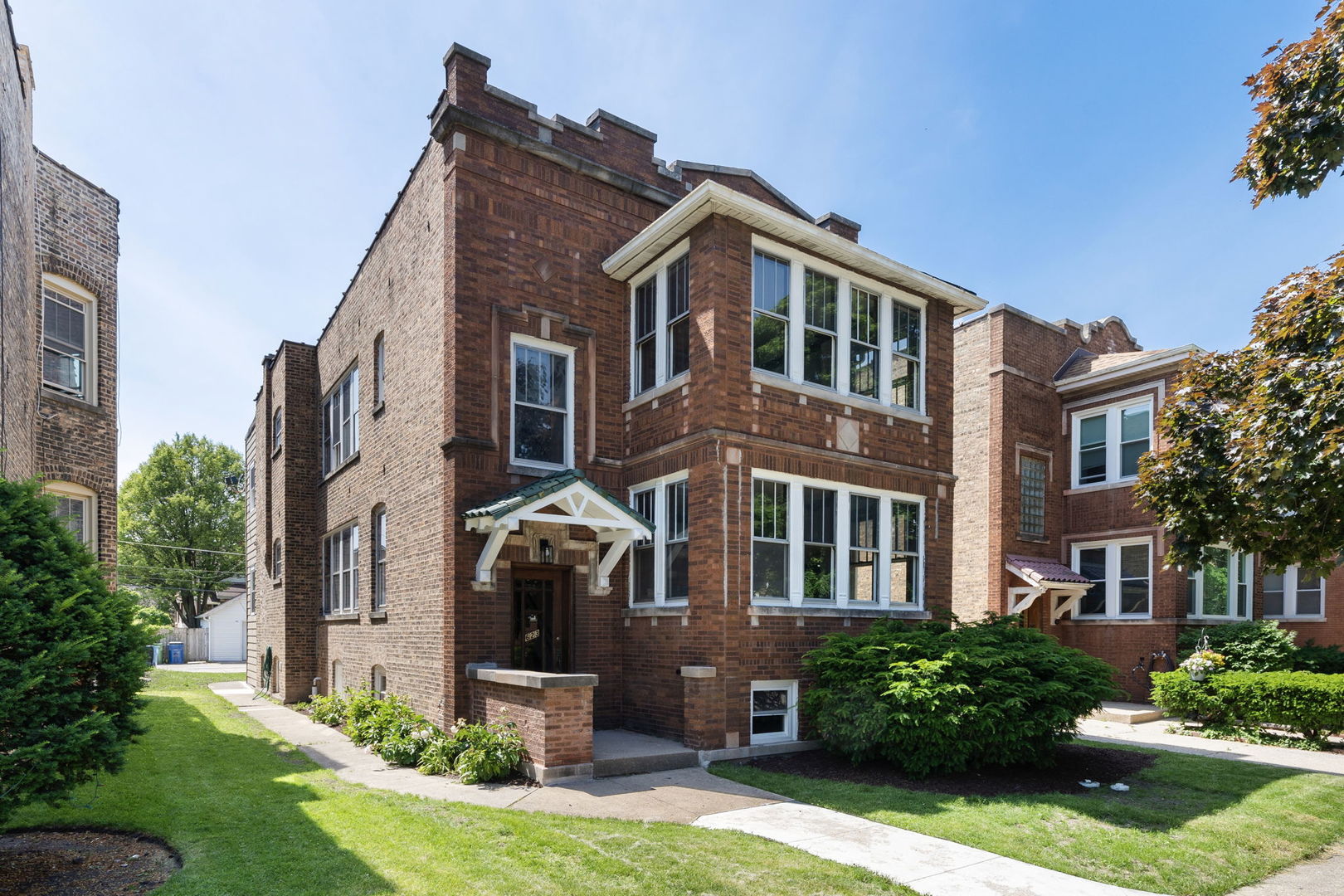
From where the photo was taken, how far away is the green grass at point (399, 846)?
5805 millimetres

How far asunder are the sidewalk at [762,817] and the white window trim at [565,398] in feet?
14.6

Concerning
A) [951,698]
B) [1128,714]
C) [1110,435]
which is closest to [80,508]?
[951,698]

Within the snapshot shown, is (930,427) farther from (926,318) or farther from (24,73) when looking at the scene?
(24,73)

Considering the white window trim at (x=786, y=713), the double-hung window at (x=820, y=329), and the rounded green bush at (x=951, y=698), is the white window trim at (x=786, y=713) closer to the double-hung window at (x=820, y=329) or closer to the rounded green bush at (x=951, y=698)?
the rounded green bush at (x=951, y=698)

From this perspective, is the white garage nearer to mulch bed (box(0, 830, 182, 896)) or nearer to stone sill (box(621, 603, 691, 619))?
stone sill (box(621, 603, 691, 619))

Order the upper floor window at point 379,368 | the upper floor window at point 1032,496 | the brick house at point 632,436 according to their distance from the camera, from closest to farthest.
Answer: the brick house at point 632,436 < the upper floor window at point 379,368 < the upper floor window at point 1032,496

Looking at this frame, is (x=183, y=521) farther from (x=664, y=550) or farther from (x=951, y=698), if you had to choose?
(x=951, y=698)

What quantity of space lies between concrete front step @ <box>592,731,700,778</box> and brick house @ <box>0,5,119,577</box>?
755cm

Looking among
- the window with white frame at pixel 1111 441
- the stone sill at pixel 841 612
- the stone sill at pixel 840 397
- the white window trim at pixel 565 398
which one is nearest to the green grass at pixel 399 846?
the stone sill at pixel 841 612

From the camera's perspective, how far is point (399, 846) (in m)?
6.58

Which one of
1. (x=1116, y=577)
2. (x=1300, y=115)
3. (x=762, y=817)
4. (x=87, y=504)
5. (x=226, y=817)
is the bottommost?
(x=762, y=817)

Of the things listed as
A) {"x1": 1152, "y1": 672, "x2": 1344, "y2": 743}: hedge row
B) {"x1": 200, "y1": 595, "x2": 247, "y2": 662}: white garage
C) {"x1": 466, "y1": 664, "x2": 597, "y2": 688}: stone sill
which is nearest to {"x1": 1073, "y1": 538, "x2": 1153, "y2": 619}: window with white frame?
{"x1": 1152, "y1": 672, "x2": 1344, "y2": 743}: hedge row

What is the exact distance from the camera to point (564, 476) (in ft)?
35.4

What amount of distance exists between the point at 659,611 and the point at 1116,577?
13.0 metres
